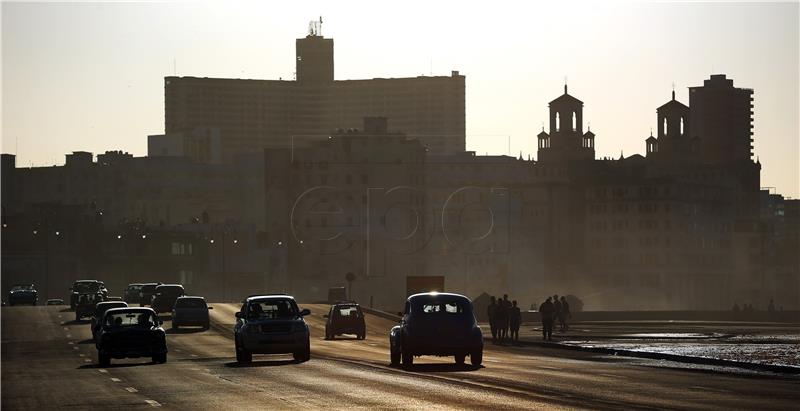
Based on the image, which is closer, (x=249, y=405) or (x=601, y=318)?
(x=249, y=405)

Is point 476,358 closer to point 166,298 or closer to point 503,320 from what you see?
point 503,320

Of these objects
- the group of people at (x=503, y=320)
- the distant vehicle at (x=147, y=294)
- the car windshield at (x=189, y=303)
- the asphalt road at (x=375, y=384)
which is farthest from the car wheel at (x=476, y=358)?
the distant vehicle at (x=147, y=294)

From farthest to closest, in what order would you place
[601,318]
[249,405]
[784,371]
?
[601,318] → [784,371] → [249,405]

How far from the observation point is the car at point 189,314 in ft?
294

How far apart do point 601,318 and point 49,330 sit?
253 ft

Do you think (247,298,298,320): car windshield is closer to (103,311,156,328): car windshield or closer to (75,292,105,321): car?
(103,311,156,328): car windshield

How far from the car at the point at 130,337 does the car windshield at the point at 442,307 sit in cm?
940

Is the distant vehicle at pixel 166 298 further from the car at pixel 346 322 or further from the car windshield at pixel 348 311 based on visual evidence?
the car at pixel 346 322

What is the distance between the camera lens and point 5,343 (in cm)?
8031

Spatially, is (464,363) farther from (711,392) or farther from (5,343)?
(5,343)

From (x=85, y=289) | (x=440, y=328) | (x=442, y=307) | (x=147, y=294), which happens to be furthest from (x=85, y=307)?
(x=440, y=328)

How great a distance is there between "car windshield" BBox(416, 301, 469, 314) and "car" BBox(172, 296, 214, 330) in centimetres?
4288

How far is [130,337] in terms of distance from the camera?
53500 mm

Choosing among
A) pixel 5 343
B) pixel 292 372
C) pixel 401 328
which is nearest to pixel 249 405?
pixel 292 372
